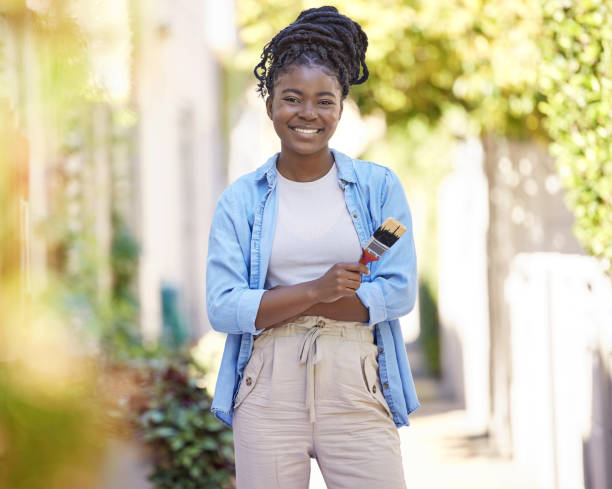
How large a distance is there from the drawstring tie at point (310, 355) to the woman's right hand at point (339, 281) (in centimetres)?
16

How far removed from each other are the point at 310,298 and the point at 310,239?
23 centimetres

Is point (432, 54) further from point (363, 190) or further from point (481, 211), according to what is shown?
point (363, 190)

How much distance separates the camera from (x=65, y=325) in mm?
5031

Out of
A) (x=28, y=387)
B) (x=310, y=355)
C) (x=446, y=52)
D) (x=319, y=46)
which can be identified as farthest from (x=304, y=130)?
(x=446, y=52)

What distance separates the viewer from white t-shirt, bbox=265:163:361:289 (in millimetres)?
2637

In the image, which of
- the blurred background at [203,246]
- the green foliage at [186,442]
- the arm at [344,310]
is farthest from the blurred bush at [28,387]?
the arm at [344,310]

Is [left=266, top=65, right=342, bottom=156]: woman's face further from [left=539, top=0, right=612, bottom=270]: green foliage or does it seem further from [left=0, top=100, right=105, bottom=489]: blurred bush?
[left=0, top=100, right=105, bottom=489]: blurred bush

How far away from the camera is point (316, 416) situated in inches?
101

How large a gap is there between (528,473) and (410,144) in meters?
8.74

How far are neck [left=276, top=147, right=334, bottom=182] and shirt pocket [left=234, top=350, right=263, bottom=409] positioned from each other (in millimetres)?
519

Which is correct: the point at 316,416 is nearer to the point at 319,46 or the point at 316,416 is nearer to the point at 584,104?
the point at 319,46

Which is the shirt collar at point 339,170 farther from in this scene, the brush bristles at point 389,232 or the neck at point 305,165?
the brush bristles at point 389,232

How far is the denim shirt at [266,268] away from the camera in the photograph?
2586 mm

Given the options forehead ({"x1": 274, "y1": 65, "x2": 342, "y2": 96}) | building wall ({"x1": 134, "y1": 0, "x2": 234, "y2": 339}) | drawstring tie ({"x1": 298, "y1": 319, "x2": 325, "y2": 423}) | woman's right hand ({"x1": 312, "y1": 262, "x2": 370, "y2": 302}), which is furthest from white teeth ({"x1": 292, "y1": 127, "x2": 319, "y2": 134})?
building wall ({"x1": 134, "y1": 0, "x2": 234, "y2": 339})
